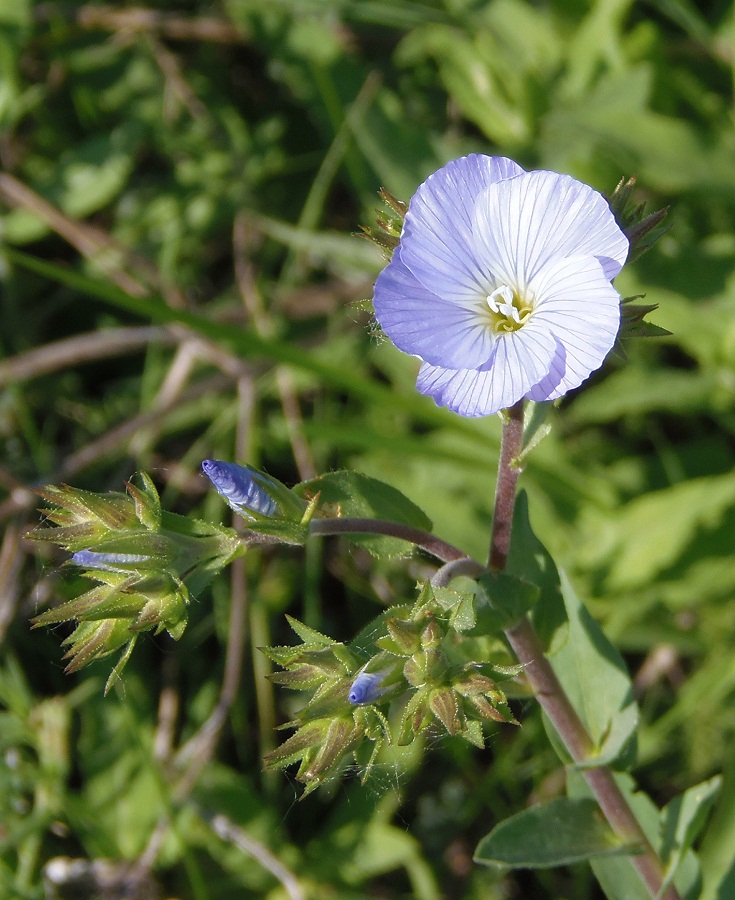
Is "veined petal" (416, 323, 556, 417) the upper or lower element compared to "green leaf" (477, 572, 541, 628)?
upper

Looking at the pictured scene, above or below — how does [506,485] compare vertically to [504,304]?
below

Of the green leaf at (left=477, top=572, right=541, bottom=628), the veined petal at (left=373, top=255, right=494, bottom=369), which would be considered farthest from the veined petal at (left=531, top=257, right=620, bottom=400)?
the green leaf at (left=477, top=572, right=541, bottom=628)

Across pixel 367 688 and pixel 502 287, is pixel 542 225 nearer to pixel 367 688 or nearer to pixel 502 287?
pixel 502 287

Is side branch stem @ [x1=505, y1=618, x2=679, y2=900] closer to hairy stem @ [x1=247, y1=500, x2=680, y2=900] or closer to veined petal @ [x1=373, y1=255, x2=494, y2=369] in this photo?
hairy stem @ [x1=247, y1=500, x2=680, y2=900]

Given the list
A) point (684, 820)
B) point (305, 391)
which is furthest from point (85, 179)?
point (684, 820)

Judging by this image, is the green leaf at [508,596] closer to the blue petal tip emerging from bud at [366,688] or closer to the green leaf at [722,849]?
the blue petal tip emerging from bud at [366,688]

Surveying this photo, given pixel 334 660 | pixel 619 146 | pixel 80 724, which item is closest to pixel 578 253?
pixel 334 660

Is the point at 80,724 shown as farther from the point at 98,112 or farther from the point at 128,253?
the point at 98,112
